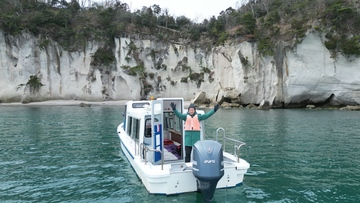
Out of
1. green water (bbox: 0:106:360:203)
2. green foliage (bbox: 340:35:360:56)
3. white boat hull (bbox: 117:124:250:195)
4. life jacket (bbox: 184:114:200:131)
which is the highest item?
green foliage (bbox: 340:35:360:56)

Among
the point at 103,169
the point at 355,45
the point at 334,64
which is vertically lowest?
the point at 103,169

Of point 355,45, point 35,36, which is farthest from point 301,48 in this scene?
point 35,36

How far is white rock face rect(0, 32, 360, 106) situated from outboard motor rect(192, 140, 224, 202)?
3827cm

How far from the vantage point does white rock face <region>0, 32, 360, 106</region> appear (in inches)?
1617

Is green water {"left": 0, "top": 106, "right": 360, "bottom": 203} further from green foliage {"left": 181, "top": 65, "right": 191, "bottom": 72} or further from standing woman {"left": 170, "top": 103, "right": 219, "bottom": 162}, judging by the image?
green foliage {"left": 181, "top": 65, "right": 191, "bottom": 72}

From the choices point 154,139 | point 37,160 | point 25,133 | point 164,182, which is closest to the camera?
point 164,182

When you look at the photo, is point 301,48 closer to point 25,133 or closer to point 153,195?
point 25,133

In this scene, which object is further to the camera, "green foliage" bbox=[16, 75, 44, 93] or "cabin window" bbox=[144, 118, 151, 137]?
"green foliage" bbox=[16, 75, 44, 93]

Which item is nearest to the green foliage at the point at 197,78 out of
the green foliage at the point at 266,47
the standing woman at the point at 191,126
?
the green foliage at the point at 266,47

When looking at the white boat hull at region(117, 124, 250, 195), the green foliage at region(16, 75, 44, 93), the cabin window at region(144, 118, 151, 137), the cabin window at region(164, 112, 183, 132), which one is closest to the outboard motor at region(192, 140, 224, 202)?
the white boat hull at region(117, 124, 250, 195)

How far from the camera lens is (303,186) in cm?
804

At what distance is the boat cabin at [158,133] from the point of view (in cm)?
787

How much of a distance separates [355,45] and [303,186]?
39030mm

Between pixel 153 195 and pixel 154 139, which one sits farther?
pixel 154 139
